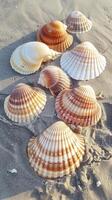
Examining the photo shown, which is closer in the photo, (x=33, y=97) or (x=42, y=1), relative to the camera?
(x=33, y=97)

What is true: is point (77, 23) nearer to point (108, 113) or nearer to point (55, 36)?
point (55, 36)

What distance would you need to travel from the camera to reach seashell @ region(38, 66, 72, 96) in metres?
4.14

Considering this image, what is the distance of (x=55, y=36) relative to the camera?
4617mm

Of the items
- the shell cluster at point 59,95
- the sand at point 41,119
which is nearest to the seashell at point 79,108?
the shell cluster at point 59,95

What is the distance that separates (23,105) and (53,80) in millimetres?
392

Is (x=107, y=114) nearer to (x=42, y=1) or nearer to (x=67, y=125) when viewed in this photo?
(x=67, y=125)

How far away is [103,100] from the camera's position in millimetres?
4250

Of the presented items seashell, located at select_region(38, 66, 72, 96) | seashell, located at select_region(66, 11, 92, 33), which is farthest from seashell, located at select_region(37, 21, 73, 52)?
seashell, located at select_region(38, 66, 72, 96)

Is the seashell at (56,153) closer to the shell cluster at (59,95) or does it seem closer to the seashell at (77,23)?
the shell cluster at (59,95)

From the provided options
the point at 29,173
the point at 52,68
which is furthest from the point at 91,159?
the point at 52,68

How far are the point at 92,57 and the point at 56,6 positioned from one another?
1.15 m

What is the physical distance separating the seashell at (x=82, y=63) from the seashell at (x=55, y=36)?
0.83 feet

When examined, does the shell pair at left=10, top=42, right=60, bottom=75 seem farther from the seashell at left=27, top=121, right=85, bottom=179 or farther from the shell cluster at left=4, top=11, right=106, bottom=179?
the seashell at left=27, top=121, right=85, bottom=179

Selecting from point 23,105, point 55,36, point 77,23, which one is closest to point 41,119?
point 23,105
